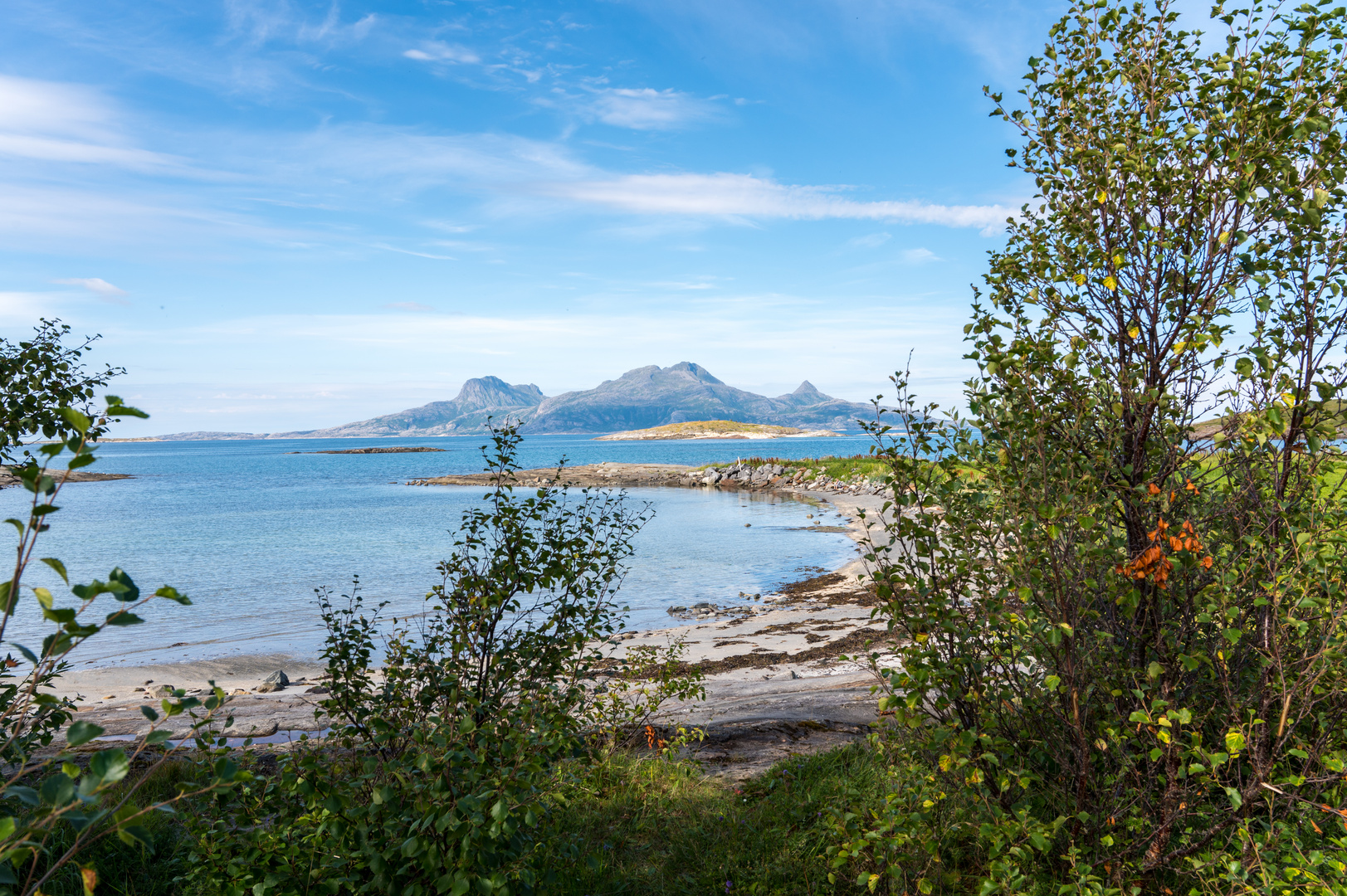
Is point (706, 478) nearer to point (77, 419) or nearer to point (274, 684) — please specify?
point (274, 684)

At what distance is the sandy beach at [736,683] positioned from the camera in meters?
8.15

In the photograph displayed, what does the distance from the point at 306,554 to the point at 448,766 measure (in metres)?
31.0

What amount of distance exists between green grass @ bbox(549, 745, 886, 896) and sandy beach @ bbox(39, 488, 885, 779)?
2.18ft

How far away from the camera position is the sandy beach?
8148 millimetres

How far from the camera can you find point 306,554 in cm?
3133

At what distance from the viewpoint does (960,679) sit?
395 centimetres

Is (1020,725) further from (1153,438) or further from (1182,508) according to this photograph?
(1153,438)

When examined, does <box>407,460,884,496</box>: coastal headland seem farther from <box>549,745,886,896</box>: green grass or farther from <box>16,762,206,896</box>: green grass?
<box>16,762,206,896</box>: green grass

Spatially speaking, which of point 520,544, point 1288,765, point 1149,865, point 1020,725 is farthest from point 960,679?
point 520,544

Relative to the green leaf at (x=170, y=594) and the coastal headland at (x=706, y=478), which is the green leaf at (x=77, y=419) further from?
the coastal headland at (x=706, y=478)

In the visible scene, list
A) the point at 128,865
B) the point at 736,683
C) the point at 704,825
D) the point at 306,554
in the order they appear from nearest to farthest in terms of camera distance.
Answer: the point at 128,865 → the point at 704,825 → the point at 736,683 → the point at 306,554

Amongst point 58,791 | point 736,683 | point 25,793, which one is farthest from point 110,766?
point 736,683

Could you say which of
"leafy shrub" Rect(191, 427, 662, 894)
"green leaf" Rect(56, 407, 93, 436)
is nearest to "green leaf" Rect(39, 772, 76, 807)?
"green leaf" Rect(56, 407, 93, 436)

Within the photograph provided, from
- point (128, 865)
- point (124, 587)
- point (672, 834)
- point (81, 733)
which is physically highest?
point (124, 587)
